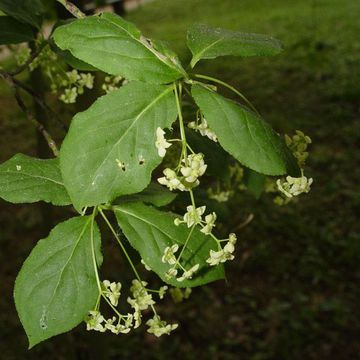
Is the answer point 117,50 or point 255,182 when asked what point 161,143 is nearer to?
point 117,50

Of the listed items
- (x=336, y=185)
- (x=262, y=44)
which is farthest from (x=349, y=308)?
(x=262, y=44)

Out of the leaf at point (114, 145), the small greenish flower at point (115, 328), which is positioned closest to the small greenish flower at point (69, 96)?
the leaf at point (114, 145)

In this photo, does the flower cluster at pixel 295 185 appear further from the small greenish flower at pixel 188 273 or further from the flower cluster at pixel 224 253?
the small greenish flower at pixel 188 273

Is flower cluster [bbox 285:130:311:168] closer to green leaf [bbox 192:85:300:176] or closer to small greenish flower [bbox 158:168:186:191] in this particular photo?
green leaf [bbox 192:85:300:176]

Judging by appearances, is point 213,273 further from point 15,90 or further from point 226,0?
point 226,0

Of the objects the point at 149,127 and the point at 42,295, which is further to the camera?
the point at 42,295

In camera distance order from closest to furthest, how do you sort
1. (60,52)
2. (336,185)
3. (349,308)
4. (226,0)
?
(60,52) < (349,308) < (336,185) < (226,0)

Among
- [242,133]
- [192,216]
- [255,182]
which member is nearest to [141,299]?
[192,216]
